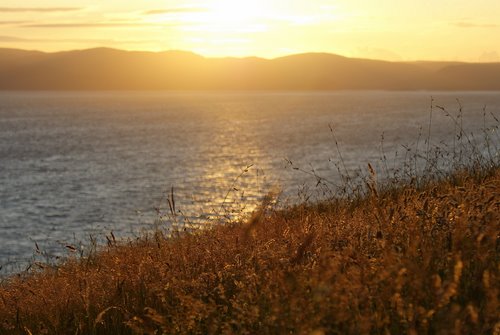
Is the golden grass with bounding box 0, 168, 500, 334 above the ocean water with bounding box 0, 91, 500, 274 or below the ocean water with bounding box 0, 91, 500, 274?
above

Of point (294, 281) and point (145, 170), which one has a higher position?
point (294, 281)

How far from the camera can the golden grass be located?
11.6ft

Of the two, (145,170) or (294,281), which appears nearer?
(294,281)

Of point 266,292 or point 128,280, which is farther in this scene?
point 128,280

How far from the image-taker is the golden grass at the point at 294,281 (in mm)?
3537

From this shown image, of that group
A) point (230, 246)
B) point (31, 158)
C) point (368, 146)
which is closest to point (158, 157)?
point (31, 158)

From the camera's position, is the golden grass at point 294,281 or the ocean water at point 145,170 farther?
the ocean water at point 145,170

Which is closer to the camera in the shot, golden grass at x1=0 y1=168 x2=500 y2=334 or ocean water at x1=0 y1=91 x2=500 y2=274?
golden grass at x1=0 y1=168 x2=500 y2=334

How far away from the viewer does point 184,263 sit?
5.99 m

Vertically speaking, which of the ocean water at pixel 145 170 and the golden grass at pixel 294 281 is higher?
the golden grass at pixel 294 281

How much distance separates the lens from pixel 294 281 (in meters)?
3.29

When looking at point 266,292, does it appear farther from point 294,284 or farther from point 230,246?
point 230,246

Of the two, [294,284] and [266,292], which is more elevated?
[294,284]

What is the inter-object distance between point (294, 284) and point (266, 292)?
36.0 inches
